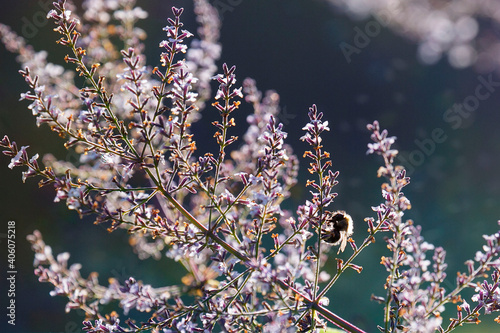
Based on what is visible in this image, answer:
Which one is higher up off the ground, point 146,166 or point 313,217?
point 146,166

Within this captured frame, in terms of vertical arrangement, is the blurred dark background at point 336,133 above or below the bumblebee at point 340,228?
above

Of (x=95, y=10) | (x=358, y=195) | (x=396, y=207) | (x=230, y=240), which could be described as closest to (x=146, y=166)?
(x=230, y=240)

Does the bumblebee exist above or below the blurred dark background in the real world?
below

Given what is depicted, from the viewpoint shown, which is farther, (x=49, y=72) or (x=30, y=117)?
(x=30, y=117)

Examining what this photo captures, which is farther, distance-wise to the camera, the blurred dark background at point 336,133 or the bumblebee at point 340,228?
the blurred dark background at point 336,133

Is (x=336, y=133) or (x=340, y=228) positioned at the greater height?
(x=336, y=133)

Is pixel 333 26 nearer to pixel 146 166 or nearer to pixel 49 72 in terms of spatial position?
pixel 49 72

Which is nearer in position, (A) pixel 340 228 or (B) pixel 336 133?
(A) pixel 340 228

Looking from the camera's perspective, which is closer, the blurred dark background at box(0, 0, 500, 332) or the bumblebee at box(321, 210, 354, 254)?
the bumblebee at box(321, 210, 354, 254)
